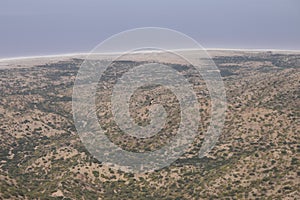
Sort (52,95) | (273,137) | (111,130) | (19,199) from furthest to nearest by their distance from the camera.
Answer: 1. (52,95)
2. (111,130)
3. (273,137)
4. (19,199)

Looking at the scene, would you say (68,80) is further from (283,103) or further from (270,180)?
(270,180)

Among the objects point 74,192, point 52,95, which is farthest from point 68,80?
point 74,192

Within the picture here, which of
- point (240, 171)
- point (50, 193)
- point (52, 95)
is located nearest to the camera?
point (50, 193)

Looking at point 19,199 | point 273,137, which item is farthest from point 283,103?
point 19,199

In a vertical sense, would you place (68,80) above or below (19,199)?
above

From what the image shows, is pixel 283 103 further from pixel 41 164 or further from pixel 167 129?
pixel 41 164

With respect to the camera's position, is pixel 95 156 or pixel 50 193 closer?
pixel 50 193

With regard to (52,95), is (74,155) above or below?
below

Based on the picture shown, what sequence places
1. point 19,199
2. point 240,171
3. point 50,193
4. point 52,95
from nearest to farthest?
point 19,199, point 50,193, point 240,171, point 52,95

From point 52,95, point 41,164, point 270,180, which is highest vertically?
point 52,95
